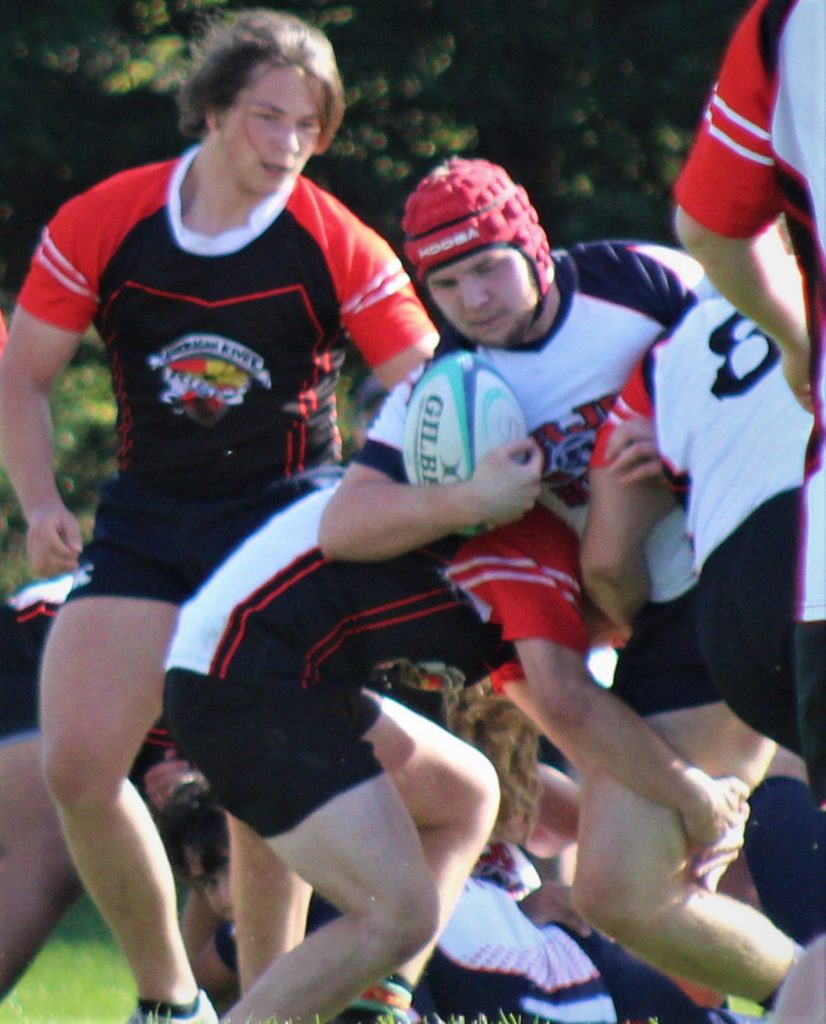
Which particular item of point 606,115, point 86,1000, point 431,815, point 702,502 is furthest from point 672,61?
point 702,502

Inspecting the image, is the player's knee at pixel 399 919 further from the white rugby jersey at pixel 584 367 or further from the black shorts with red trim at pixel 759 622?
the black shorts with red trim at pixel 759 622

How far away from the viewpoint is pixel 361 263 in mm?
4867

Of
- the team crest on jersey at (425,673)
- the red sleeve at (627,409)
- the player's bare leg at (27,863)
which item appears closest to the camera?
the red sleeve at (627,409)

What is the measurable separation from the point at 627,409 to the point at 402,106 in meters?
9.33

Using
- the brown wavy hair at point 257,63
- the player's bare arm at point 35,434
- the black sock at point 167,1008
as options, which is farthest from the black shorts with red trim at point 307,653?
the brown wavy hair at point 257,63

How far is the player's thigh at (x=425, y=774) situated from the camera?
15.2 ft

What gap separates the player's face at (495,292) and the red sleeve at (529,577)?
1.29 ft

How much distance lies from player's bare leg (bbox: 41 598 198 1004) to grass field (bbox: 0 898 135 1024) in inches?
27.3

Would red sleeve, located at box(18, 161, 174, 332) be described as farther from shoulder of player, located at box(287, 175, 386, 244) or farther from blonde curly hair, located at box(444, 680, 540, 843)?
blonde curly hair, located at box(444, 680, 540, 843)

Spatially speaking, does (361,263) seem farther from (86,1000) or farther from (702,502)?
(86,1000)

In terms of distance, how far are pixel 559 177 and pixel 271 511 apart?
839 cm

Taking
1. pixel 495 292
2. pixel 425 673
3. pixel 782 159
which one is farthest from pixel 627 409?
pixel 782 159

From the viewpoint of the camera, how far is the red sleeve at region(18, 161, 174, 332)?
4.88 metres

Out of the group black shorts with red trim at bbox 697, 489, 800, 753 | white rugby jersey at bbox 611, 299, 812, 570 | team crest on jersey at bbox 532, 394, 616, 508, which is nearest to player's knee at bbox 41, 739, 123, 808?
team crest on jersey at bbox 532, 394, 616, 508
